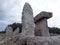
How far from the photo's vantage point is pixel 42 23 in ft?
43.8

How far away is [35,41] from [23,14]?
5.14m

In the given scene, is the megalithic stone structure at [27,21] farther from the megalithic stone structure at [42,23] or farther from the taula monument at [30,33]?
the megalithic stone structure at [42,23]

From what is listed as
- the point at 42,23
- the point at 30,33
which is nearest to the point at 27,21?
the point at 30,33

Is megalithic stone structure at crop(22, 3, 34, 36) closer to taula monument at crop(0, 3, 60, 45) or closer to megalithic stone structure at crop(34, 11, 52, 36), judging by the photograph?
taula monument at crop(0, 3, 60, 45)

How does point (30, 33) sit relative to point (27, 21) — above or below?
below

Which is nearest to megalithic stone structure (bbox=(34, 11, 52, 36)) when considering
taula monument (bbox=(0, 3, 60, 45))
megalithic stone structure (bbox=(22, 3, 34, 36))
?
taula monument (bbox=(0, 3, 60, 45))

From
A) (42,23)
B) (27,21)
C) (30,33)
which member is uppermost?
(42,23)

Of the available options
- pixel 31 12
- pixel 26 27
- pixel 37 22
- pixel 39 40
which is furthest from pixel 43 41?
pixel 37 22

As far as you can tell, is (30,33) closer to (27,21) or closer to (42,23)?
(27,21)

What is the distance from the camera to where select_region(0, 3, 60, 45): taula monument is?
3.85 m

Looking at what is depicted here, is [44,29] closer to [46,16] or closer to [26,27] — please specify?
[46,16]

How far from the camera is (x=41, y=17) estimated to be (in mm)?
12570

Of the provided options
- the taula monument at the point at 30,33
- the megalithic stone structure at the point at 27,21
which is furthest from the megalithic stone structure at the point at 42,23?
the megalithic stone structure at the point at 27,21

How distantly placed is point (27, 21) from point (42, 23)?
462 centimetres
